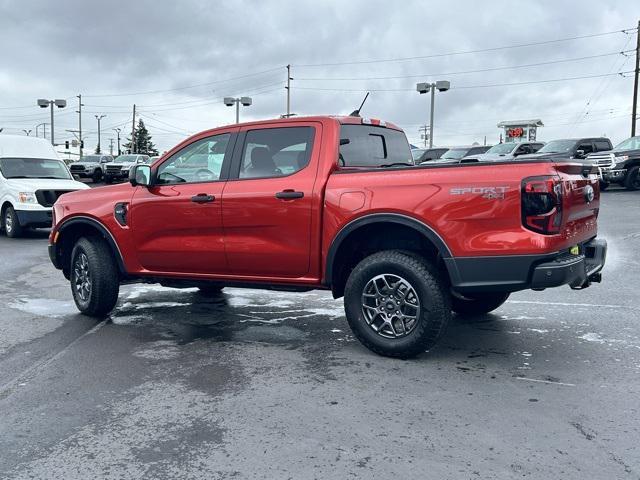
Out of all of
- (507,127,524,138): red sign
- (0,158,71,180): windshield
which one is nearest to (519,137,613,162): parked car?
(0,158,71,180): windshield

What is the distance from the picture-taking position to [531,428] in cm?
360

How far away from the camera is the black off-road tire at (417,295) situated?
4707 millimetres

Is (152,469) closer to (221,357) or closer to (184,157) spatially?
(221,357)

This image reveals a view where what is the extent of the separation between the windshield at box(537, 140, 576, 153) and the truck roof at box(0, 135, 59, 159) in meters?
15.8

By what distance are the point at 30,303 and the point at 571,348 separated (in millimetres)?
5710

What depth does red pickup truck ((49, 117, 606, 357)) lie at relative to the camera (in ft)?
14.6

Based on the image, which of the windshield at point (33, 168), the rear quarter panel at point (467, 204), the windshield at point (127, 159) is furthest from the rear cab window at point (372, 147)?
the windshield at point (127, 159)

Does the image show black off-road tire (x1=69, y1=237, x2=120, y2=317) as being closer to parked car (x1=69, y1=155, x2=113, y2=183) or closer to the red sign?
parked car (x1=69, y1=155, x2=113, y2=183)

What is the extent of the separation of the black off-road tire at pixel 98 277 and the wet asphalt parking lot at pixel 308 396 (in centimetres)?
20

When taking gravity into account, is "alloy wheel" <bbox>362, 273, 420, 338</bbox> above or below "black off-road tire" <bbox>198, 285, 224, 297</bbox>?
above

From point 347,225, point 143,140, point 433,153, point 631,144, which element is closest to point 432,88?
point 433,153


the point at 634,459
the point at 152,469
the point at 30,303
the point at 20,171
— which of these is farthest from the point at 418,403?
the point at 20,171

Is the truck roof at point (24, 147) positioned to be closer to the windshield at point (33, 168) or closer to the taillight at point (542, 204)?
the windshield at point (33, 168)

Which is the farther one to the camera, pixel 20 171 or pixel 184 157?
pixel 20 171
